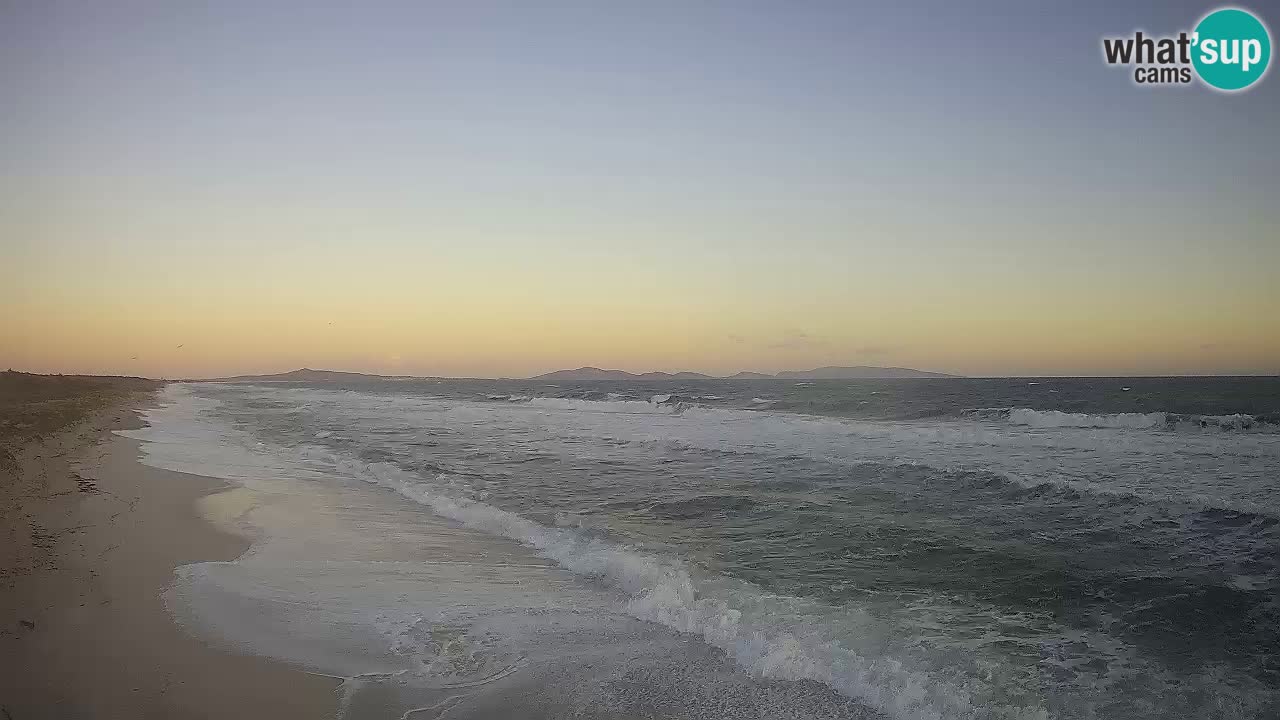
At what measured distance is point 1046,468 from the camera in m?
16.0

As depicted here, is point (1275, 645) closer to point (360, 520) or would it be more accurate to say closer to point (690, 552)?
point (690, 552)

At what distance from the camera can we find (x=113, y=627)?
18.8 feet

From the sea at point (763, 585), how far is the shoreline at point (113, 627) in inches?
11.3

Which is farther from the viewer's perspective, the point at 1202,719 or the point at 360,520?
the point at 360,520

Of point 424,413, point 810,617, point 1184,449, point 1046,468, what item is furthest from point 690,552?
point 424,413

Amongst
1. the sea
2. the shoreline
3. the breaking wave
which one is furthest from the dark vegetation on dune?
the breaking wave

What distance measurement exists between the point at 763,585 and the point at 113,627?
620 cm

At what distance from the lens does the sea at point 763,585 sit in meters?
5.30

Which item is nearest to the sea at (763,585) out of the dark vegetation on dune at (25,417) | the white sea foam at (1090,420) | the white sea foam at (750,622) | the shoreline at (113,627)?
the white sea foam at (750,622)

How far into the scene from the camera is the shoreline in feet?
15.0

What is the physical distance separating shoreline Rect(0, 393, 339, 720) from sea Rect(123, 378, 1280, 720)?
287 millimetres

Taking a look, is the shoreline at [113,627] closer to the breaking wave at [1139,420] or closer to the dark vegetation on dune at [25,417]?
the dark vegetation on dune at [25,417]

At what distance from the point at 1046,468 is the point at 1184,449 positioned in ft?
17.5

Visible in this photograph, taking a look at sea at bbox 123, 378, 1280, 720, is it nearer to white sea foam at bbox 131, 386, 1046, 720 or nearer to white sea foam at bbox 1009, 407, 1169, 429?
white sea foam at bbox 131, 386, 1046, 720
